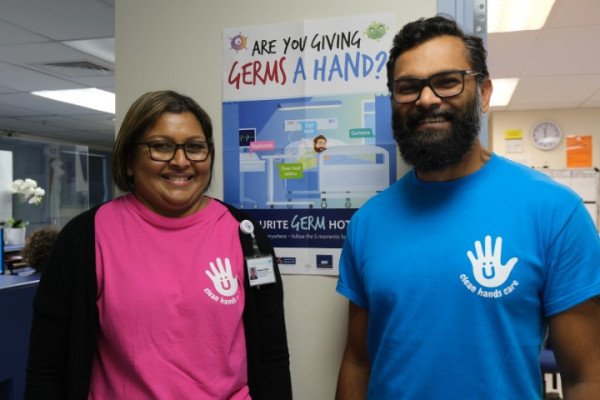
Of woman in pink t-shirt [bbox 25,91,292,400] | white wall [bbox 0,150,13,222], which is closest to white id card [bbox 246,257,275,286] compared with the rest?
woman in pink t-shirt [bbox 25,91,292,400]

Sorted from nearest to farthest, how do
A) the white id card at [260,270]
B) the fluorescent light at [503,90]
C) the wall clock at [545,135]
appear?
the white id card at [260,270] → the fluorescent light at [503,90] → the wall clock at [545,135]

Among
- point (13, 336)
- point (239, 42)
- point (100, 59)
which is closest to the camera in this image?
point (239, 42)

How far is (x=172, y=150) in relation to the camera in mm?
1116

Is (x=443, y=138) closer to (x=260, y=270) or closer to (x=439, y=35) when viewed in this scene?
(x=439, y=35)

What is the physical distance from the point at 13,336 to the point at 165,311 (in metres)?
1.70

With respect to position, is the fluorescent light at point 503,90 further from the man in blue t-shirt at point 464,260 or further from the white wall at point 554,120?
the man in blue t-shirt at point 464,260

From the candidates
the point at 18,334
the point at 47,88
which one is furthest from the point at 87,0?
the point at 47,88

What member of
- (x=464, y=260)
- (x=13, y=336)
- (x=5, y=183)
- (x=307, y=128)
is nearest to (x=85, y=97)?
(x=5, y=183)

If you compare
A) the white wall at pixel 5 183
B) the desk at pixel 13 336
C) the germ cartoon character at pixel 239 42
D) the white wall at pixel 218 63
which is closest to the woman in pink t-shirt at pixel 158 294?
the white wall at pixel 218 63

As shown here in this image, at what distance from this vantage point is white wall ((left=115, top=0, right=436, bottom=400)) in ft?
4.52

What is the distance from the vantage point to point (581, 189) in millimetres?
5832

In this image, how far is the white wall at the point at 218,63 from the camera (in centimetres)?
138

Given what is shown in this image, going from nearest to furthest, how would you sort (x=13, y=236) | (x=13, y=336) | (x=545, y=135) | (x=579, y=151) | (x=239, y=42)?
1. (x=239, y=42)
2. (x=13, y=336)
3. (x=13, y=236)
4. (x=579, y=151)
5. (x=545, y=135)

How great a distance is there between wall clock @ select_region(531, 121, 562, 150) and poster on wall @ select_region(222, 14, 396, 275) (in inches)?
223
